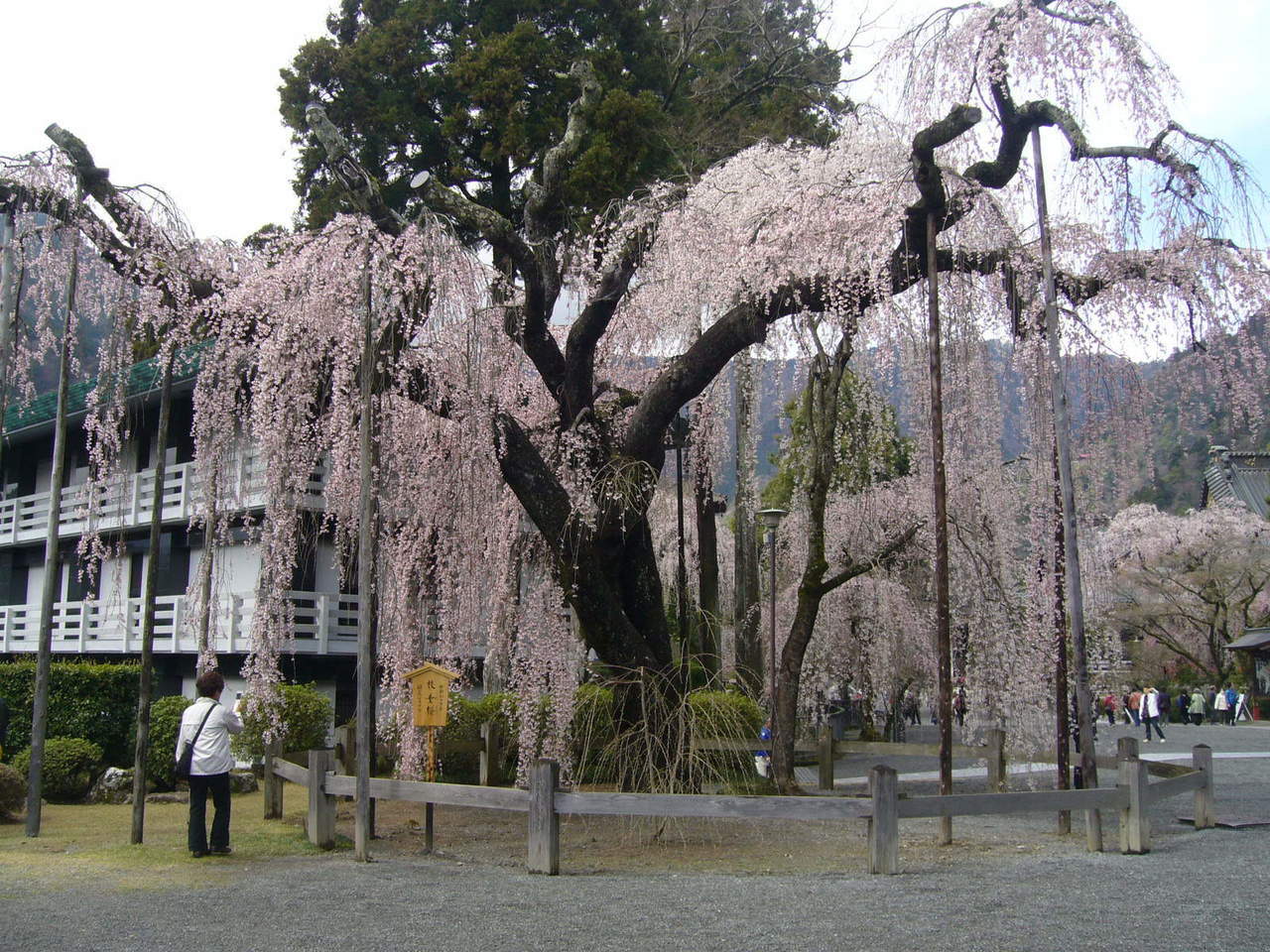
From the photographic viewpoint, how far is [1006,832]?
10.0 metres

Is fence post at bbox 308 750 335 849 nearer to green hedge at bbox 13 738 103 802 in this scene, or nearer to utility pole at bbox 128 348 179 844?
utility pole at bbox 128 348 179 844

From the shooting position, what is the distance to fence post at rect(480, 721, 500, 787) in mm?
12430

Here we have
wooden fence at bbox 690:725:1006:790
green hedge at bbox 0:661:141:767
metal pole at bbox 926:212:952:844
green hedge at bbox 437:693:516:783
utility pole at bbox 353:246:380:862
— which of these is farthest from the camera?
green hedge at bbox 0:661:141:767

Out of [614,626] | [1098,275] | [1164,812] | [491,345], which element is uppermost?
[1098,275]

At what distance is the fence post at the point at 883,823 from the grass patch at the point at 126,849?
442 cm

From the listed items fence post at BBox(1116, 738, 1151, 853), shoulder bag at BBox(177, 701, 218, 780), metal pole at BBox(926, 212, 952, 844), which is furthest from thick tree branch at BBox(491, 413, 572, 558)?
fence post at BBox(1116, 738, 1151, 853)

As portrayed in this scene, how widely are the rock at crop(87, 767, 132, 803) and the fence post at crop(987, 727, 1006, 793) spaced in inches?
408

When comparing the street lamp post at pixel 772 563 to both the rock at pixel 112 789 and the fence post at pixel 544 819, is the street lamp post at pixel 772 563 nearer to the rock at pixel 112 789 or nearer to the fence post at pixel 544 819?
the fence post at pixel 544 819

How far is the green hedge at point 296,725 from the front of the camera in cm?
1438

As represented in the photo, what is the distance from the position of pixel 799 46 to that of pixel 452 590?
1323 centimetres

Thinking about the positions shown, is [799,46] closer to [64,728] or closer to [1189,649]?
[64,728]

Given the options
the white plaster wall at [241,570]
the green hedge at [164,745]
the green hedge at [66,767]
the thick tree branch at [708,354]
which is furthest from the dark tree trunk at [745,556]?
the green hedge at [66,767]

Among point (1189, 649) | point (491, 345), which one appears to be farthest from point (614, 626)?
point (1189, 649)

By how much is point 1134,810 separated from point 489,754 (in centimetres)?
738
